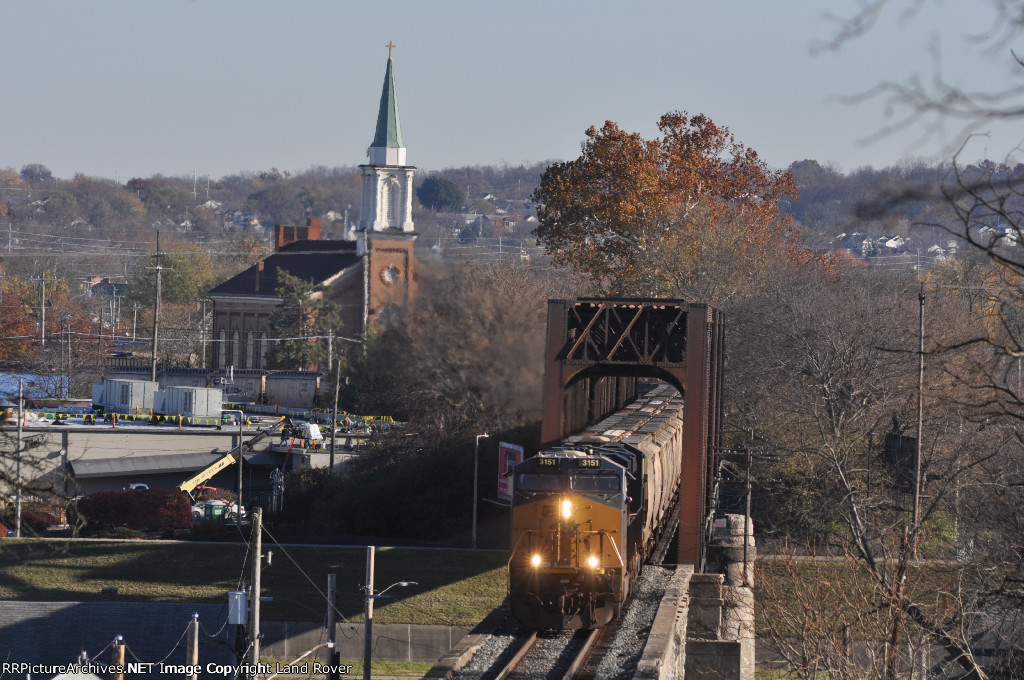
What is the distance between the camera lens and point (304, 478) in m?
60.9

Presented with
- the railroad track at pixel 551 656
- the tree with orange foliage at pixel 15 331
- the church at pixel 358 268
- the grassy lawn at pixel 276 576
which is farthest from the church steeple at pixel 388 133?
the railroad track at pixel 551 656

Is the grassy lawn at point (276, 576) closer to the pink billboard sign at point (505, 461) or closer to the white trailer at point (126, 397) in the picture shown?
the pink billboard sign at point (505, 461)

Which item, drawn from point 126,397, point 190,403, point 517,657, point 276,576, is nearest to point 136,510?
point 276,576

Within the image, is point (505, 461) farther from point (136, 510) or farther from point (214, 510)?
point (136, 510)

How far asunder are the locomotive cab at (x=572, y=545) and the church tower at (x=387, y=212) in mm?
75601

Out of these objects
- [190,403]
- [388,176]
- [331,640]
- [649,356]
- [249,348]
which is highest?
[388,176]

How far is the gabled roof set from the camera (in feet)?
323

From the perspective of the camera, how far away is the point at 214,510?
188 ft

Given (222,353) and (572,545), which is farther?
(222,353)

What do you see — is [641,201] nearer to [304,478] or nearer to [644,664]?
[304,478]

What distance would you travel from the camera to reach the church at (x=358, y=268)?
96.2 m

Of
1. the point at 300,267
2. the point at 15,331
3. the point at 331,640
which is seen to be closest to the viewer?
the point at 331,640

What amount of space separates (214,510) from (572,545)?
40.8 metres

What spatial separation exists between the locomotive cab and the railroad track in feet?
1.02
